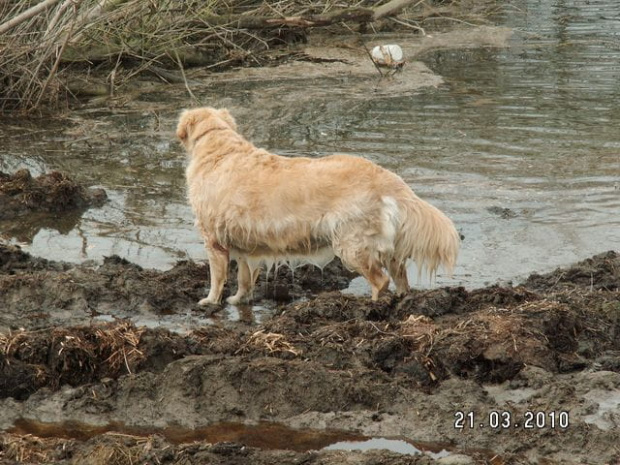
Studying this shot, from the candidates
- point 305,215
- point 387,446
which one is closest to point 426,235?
point 305,215

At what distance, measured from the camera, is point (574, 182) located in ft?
38.8

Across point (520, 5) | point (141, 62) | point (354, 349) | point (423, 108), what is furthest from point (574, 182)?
point (520, 5)

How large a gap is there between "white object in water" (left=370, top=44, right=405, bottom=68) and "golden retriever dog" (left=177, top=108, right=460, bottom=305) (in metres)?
8.72

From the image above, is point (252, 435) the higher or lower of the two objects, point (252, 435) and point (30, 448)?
the lower

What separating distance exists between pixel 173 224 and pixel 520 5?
1466cm

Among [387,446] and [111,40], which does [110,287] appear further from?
[111,40]

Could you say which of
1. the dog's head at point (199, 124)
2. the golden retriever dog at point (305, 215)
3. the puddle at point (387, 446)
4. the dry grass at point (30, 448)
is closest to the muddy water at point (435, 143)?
the golden retriever dog at point (305, 215)

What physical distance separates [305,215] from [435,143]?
549 centimetres

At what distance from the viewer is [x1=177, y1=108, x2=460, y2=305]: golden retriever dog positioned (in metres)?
8.10

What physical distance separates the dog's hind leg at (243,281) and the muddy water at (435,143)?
99 cm

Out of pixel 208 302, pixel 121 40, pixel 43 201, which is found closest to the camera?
pixel 208 302

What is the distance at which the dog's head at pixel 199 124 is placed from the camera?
920 centimetres

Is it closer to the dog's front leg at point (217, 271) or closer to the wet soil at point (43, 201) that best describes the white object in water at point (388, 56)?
the wet soil at point (43, 201)

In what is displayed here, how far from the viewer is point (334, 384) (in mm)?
6379
